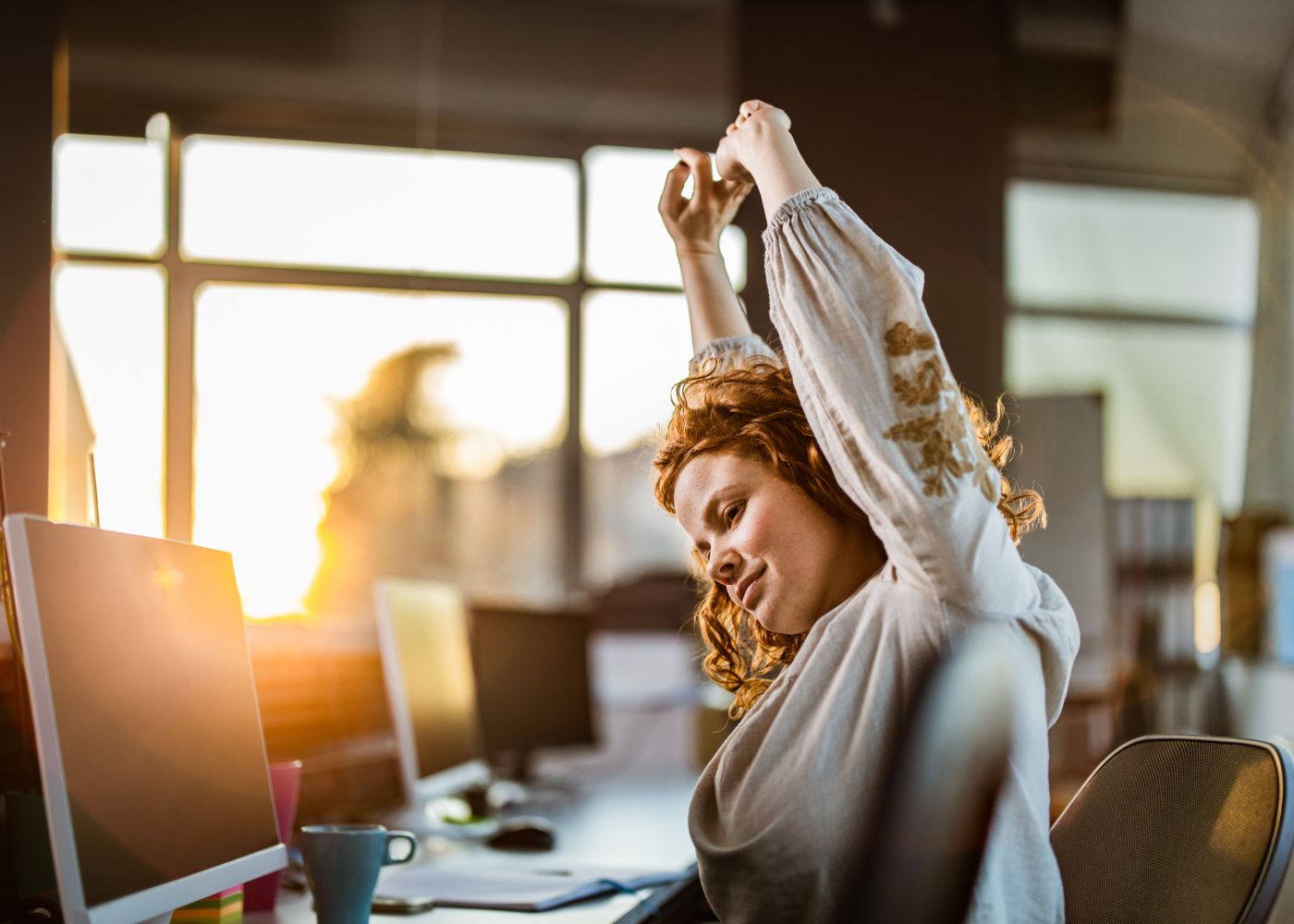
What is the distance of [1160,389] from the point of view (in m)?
3.96

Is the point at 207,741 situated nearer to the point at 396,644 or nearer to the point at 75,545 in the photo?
the point at 75,545

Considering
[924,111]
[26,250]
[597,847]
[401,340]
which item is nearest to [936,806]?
[26,250]

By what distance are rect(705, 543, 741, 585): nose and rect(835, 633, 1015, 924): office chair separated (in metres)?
0.33

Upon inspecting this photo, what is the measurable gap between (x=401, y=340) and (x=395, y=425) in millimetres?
356

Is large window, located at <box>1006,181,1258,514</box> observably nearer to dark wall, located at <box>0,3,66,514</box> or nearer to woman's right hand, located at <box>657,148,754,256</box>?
woman's right hand, located at <box>657,148,754,256</box>

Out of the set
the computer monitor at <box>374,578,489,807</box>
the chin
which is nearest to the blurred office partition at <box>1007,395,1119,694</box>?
the computer monitor at <box>374,578,489,807</box>

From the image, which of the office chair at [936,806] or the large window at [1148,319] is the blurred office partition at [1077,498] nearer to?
the large window at [1148,319]

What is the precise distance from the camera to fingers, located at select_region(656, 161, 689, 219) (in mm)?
1361

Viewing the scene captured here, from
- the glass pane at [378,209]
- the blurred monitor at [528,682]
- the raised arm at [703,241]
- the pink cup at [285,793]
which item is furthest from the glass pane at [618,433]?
the raised arm at [703,241]

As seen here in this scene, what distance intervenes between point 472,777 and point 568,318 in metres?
2.82

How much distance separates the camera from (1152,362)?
3.97 metres

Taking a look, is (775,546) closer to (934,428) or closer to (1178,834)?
(934,428)

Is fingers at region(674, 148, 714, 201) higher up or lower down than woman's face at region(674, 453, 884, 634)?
higher up

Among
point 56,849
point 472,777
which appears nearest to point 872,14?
point 472,777
